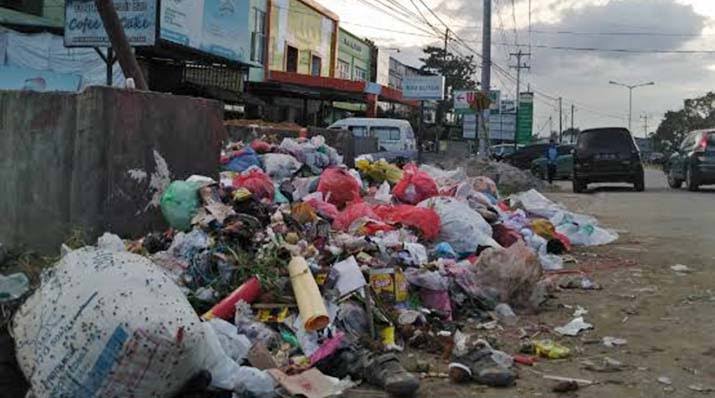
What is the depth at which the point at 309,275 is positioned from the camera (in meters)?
5.20

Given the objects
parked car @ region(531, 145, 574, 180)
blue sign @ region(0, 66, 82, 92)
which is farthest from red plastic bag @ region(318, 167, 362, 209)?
parked car @ region(531, 145, 574, 180)

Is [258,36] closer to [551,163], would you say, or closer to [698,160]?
[551,163]

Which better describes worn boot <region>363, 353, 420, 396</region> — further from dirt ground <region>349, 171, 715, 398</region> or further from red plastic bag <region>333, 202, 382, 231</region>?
red plastic bag <region>333, 202, 382, 231</region>

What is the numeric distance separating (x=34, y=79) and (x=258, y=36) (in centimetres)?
1276

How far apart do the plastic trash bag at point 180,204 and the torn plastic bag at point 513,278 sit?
7.78ft

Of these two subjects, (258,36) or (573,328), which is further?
(258,36)

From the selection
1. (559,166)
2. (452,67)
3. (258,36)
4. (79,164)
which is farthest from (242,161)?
(452,67)

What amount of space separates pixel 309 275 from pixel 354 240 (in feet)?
4.19

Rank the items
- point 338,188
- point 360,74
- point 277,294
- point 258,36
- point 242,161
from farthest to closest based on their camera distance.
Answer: point 360,74 < point 258,36 < point 242,161 < point 338,188 < point 277,294

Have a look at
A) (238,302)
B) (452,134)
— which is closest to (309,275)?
(238,302)

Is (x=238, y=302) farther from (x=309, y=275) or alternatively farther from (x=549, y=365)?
(x=549, y=365)

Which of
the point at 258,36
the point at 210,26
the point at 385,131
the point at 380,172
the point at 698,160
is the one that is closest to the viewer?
the point at 380,172

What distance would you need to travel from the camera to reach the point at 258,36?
96.3 feet

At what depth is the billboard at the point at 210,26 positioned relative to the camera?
1898 centimetres
